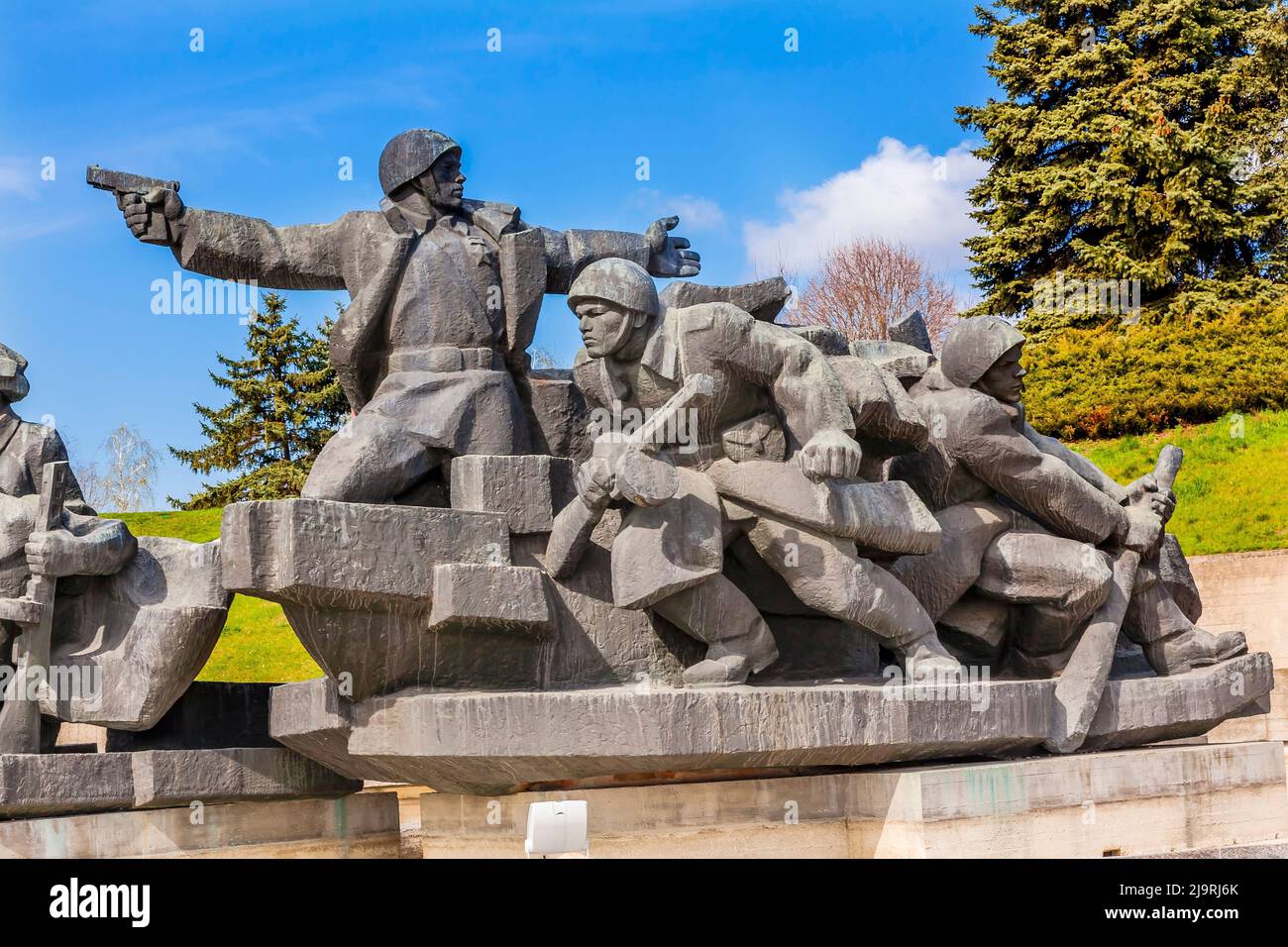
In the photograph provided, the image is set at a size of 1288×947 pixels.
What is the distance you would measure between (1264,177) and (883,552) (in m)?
15.8

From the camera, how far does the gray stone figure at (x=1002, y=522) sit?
7082 millimetres

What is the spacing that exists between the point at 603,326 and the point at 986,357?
2.02 metres

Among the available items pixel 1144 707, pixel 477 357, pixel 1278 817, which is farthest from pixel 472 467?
pixel 1278 817

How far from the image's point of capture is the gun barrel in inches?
282

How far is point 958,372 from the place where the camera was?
727cm

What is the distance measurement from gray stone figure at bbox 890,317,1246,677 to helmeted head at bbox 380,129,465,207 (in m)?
2.60

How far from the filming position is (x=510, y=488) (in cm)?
654

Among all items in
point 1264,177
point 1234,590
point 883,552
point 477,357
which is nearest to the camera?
point 883,552

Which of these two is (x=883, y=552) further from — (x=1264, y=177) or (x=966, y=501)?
(x=1264, y=177)

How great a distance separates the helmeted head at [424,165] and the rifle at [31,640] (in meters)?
2.21

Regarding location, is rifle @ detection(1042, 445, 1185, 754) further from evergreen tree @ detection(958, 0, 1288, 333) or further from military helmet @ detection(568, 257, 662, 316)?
evergreen tree @ detection(958, 0, 1288, 333)

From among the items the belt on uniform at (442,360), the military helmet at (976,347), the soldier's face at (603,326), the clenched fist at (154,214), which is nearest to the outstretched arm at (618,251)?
the belt on uniform at (442,360)

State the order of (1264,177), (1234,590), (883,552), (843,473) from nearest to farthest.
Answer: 1. (843,473)
2. (883,552)
3. (1234,590)
4. (1264,177)

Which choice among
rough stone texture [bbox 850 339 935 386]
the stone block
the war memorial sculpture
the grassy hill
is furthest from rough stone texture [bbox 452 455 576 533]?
the grassy hill
